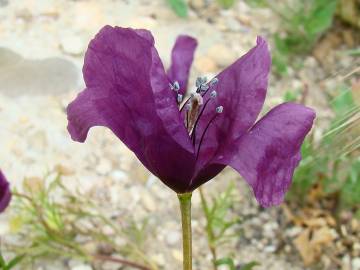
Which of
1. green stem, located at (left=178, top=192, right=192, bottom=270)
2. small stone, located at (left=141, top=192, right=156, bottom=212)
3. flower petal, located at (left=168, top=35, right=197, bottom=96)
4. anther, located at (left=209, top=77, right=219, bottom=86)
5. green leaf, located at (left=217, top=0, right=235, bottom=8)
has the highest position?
green leaf, located at (left=217, top=0, right=235, bottom=8)

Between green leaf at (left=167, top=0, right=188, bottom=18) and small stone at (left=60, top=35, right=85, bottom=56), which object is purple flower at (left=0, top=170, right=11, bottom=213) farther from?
green leaf at (left=167, top=0, right=188, bottom=18)

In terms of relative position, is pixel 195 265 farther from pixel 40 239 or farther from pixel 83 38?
pixel 83 38

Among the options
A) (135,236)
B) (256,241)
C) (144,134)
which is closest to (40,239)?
(135,236)

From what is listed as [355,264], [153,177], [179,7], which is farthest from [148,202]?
[179,7]

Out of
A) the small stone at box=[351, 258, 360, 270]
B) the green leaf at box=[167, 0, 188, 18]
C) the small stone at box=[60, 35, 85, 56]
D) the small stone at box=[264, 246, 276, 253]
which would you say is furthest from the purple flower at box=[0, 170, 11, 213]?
the green leaf at box=[167, 0, 188, 18]

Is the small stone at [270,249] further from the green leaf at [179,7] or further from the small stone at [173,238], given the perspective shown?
the green leaf at [179,7]
